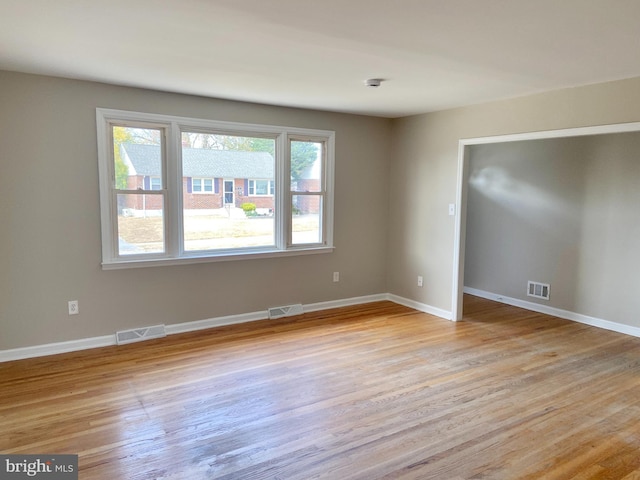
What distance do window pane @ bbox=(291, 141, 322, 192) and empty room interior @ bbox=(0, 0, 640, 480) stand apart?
0.10 ft

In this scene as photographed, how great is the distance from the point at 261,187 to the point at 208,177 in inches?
23.7

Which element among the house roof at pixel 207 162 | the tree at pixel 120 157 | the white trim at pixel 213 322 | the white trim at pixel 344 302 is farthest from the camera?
the white trim at pixel 344 302

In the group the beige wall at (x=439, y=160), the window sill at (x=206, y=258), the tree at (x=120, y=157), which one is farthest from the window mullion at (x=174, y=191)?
the beige wall at (x=439, y=160)

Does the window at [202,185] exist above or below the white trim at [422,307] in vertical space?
above

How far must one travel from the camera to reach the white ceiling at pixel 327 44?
211 cm

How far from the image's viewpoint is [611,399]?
3039mm

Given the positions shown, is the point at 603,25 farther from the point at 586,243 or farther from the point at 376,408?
the point at 586,243

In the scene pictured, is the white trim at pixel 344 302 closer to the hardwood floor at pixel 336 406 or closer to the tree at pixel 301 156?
the hardwood floor at pixel 336 406

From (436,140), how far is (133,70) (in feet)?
10.5

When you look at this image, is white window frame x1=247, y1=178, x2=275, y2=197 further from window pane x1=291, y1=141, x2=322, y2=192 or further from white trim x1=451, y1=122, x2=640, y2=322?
white trim x1=451, y1=122, x2=640, y2=322

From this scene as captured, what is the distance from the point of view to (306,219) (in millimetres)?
5141

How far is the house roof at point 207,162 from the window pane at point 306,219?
49 centimetres

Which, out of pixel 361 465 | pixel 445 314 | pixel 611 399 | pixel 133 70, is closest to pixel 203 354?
pixel 361 465

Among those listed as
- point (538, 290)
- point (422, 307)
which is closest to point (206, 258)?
point (422, 307)
